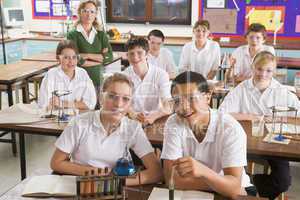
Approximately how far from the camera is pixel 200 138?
1663 millimetres

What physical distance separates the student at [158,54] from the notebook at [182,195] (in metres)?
2.51

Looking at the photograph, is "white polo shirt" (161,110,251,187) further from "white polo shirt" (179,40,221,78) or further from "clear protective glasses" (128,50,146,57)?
"white polo shirt" (179,40,221,78)

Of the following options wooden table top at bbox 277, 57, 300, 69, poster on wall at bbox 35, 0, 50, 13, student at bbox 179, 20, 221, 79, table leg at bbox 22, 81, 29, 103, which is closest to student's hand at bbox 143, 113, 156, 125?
student at bbox 179, 20, 221, 79

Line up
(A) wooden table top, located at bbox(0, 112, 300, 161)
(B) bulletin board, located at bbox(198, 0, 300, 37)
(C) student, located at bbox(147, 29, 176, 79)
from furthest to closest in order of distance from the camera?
(B) bulletin board, located at bbox(198, 0, 300, 37) → (C) student, located at bbox(147, 29, 176, 79) → (A) wooden table top, located at bbox(0, 112, 300, 161)

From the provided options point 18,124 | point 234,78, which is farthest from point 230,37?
point 18,124

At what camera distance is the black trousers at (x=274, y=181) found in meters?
2.31

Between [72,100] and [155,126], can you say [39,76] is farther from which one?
[155,126]

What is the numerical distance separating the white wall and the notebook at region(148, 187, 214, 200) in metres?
4.76

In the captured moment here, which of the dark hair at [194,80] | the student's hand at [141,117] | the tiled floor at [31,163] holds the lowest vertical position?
the tiled floor at [31,163]

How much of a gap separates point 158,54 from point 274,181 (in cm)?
213

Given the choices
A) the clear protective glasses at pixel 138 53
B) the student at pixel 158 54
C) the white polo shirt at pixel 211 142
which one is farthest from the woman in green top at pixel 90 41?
the white polo shirt at pixel 211 142

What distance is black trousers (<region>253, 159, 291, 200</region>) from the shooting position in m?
2.31

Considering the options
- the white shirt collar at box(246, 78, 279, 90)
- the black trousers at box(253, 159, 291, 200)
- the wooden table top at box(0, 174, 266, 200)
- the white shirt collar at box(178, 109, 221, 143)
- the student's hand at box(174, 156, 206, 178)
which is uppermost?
the white shirt collar at box(246, 78, 279, 90)

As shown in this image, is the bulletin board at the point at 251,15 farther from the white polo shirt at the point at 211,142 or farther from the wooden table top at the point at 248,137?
the white polo shirt at the point at 211,142
